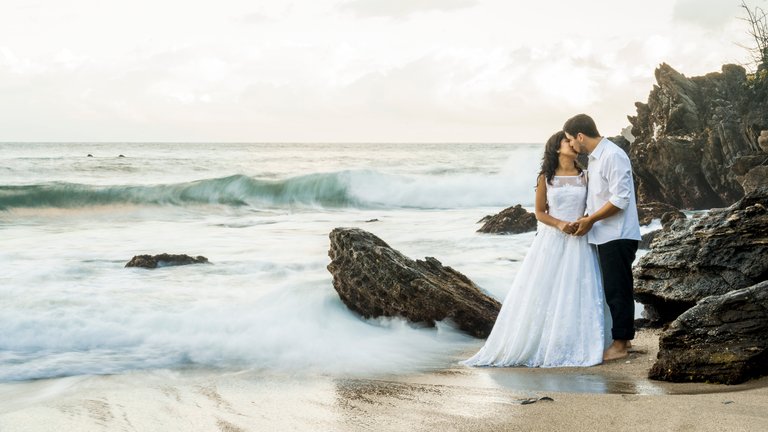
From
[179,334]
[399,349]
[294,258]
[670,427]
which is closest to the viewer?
[670,427]

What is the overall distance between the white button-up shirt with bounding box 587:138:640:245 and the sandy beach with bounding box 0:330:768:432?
95cm

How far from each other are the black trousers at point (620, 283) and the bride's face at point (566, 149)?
754 mm

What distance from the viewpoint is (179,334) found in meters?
8.10

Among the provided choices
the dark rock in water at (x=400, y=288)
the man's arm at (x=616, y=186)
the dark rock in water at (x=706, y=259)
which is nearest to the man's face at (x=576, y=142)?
the man's arm at (x=616, y=186)

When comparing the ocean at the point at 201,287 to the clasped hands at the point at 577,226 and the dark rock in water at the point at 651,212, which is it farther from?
the dark rock in water at the point at 651,212

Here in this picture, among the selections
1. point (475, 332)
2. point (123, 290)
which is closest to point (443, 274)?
point (475, 332)

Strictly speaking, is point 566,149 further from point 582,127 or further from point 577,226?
point 577,226

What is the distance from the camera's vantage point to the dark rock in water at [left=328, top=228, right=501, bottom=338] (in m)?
7.67

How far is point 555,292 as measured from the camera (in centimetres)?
622

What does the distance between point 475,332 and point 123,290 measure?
16.2 feet

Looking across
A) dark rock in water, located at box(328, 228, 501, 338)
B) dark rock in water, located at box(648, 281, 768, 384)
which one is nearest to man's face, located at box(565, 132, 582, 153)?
dark rock in water, located at box(648, 281, 768, 384)

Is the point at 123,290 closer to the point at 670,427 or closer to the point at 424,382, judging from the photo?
the point at 424,382

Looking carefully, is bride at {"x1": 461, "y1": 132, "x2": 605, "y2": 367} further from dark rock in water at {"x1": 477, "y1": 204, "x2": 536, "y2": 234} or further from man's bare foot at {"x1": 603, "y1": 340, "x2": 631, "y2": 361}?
dark rock in water at {"x1": 477, "y1": 204, "x2": 536, "y2": 234}

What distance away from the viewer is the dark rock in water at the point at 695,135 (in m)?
19.0
